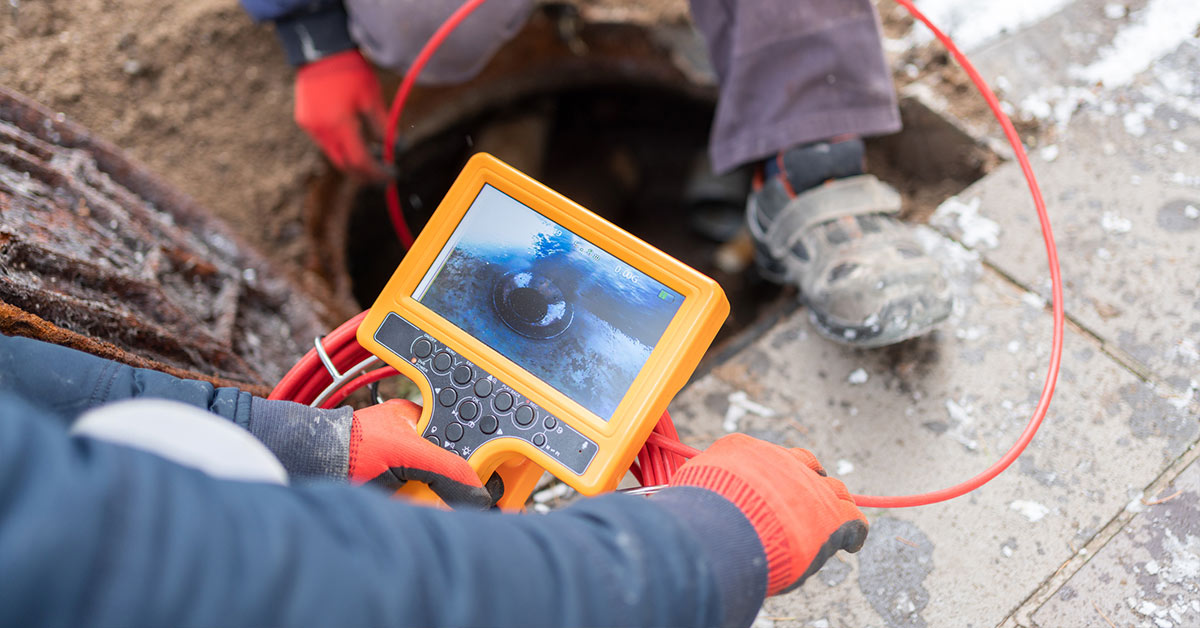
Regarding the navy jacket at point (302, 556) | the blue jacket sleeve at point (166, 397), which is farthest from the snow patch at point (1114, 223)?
the blue jacket sleeve at point (166, 397)

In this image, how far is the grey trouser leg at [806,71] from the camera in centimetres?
123

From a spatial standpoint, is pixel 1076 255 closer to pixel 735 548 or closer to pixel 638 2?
pixel 735 548

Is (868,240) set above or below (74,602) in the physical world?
below

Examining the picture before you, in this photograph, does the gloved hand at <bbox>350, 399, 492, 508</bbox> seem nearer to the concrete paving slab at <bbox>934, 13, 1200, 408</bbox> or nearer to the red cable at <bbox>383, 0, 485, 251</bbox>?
the red cable at <bbox>383, 0, 485, 251</bbox>

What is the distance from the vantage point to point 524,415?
34.7 inches

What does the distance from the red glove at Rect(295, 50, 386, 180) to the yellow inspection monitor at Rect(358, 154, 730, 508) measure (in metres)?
0.65

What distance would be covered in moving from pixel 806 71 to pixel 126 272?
3.92ft

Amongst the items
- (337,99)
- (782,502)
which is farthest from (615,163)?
(782,502)

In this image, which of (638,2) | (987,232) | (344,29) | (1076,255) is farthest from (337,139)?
(1076,255)

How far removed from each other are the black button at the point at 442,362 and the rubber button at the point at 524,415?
121 millimetres

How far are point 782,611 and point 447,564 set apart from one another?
2.15 ft

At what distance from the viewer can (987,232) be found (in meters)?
1.33

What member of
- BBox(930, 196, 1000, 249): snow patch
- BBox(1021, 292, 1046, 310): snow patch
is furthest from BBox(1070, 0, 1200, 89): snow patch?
BBox(1021, 292, 1046, 310): snow patch

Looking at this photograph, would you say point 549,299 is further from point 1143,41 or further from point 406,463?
point 1143,41
